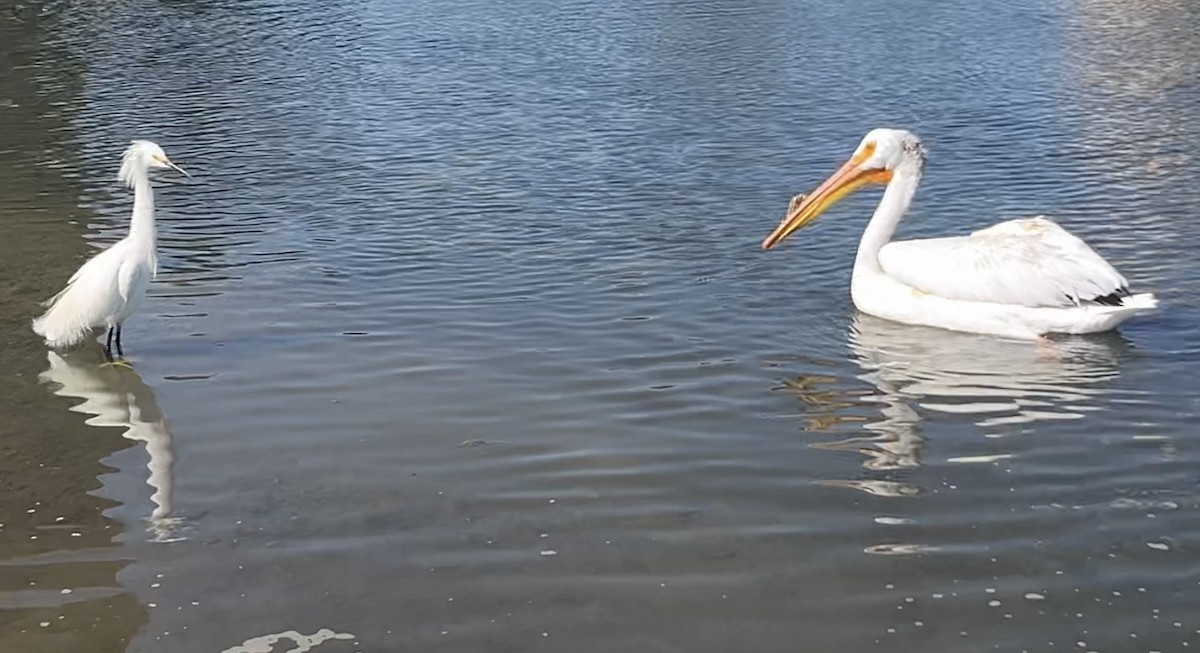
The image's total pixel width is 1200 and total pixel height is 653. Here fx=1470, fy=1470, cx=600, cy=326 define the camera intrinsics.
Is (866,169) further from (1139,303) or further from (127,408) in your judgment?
(127,408)

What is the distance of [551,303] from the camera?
7332mm

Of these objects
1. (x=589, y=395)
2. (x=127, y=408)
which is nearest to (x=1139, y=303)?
(x=589, y=395)

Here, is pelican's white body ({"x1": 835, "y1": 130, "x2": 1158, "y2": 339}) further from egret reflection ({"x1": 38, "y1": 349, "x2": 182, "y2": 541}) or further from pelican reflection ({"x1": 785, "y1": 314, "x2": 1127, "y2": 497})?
egret reflection ({"x1": 38, "y1": 349, "x2": 182, "y2": 541})

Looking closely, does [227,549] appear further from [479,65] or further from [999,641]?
[479,65]

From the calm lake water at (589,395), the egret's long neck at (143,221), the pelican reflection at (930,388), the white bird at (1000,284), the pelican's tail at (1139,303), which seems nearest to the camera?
the calm lake water at (589,395)

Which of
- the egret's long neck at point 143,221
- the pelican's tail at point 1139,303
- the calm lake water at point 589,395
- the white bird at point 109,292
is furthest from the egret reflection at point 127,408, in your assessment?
the pelican's tail at point 1139,303

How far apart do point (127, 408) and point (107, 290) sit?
2.56 feet

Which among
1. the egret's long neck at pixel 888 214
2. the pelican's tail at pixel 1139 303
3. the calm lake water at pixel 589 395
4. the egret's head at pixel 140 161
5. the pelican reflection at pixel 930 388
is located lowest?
the pelican reflection at pixel 930 388

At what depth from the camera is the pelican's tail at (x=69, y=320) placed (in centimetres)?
664

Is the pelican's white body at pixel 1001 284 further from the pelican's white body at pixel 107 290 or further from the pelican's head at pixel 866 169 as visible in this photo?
the pelican's white body at pixel 107 290

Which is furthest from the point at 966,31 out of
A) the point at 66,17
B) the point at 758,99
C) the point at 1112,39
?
the point at 66,17

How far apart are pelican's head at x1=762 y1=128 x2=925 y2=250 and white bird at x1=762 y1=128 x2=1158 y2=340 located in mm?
366

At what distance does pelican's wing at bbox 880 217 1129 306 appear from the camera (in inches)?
260

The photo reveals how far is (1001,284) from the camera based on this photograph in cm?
676
